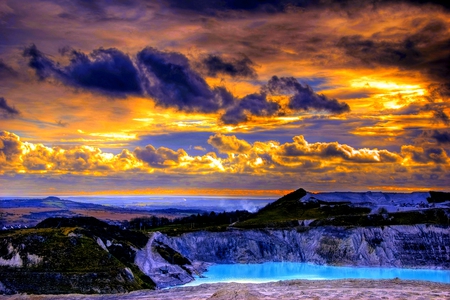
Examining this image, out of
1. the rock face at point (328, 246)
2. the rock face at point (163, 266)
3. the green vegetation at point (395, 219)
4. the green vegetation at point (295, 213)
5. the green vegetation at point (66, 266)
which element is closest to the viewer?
the green vegetation at point (66, 266)

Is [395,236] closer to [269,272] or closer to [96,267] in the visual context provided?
[269,272]

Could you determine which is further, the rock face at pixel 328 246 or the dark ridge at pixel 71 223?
the rock face at pixel 328 246

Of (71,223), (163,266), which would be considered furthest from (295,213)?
(163,266)

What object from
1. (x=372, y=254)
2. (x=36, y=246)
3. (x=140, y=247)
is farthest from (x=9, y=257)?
(x=372, y=254)

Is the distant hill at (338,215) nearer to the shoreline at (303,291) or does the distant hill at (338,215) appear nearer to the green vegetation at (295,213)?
the green vegetation at (295,213)

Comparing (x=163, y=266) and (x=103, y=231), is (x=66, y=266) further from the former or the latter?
(x=103, y=231)

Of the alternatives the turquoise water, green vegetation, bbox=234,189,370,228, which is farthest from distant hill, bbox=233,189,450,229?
the turquoise water

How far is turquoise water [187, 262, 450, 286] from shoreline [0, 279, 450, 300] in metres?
18.0

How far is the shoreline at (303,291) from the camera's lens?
225ft

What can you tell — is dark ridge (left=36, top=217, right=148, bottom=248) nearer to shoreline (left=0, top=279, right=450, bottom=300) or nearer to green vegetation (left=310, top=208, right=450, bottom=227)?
shoreline (left=0, top=279, right=450, bottom=300)

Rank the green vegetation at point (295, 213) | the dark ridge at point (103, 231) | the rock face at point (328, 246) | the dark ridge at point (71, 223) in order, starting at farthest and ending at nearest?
the green vegetation at point (295, 213) < the rock face at point (328, 246) < the dark ridge at point (71, 223) < the dark ridge at point (103, 231)

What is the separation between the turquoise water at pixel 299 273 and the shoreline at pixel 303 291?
710 inches

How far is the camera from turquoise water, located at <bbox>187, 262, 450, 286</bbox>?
101 m

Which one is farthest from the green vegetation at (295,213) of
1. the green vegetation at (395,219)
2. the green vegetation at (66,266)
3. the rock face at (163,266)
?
the green vegetation at (66,266)
